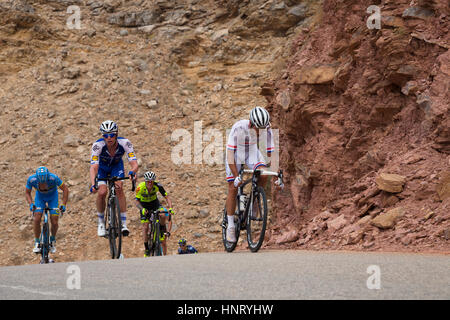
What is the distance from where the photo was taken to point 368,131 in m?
10.4

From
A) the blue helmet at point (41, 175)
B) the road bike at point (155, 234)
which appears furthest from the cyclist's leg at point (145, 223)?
the blue helmet at point (41, 175)

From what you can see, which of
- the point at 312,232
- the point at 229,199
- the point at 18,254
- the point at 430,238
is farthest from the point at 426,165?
the point at 18,254

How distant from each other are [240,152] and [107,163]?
259cm

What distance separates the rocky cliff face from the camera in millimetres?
7398

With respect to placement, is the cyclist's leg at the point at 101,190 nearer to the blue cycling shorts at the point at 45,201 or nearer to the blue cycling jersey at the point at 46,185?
the blue cycling jersey at the point at 46,185

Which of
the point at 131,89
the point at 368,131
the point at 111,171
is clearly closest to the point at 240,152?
the point at 111,171

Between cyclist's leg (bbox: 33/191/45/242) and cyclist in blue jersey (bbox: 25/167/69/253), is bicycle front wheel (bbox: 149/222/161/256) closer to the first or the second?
cyclist in blue jersey (bbox: 25/167/69/253)

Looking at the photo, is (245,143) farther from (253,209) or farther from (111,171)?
(111,171)

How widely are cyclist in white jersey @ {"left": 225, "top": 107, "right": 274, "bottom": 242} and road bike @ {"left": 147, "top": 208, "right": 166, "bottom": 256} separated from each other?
4.06 metres

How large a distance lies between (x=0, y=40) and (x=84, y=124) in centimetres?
1029

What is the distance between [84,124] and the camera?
90.3ft

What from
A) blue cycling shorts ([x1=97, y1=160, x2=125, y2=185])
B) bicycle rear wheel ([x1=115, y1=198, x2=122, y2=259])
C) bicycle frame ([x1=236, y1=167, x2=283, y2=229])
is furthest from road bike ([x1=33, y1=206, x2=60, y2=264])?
bicycle frame ([x1=236, y1=167, x2=283, y2=229])

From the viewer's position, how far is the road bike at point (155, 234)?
12234mm
